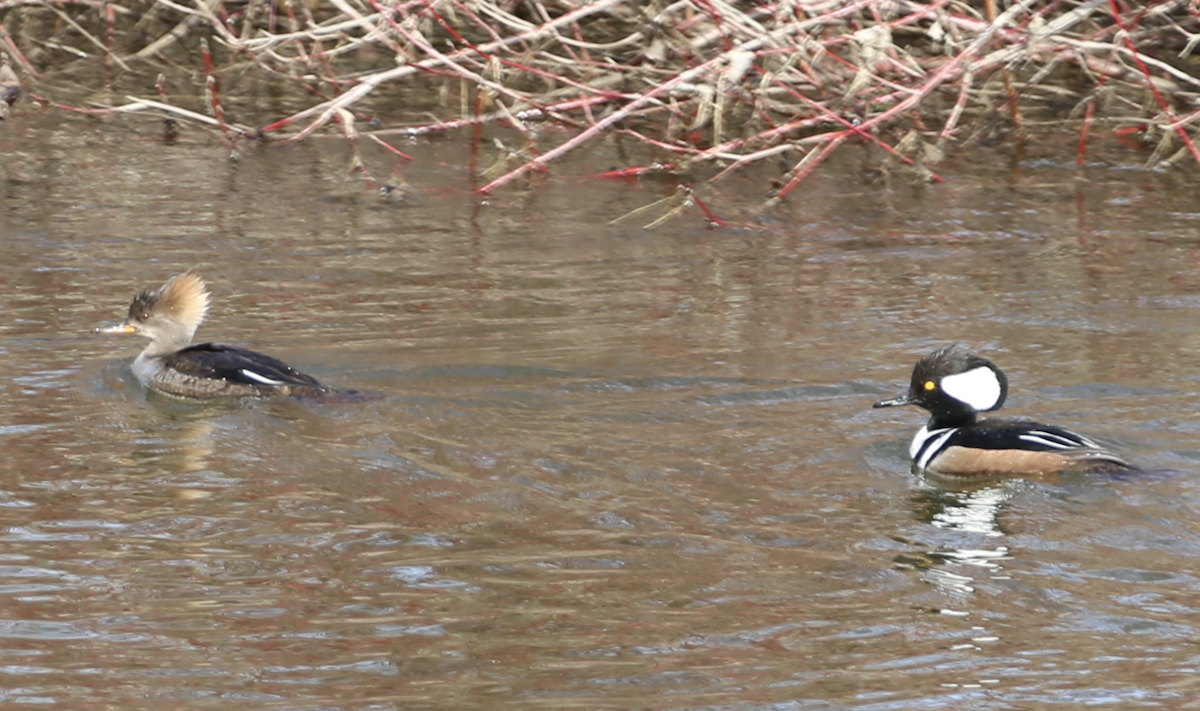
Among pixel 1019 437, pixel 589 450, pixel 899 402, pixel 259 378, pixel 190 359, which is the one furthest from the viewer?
pixel 190 359

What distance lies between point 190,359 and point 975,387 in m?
3.50

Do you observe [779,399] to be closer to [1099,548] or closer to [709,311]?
[709,311]

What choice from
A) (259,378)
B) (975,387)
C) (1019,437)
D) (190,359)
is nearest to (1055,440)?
(1019,437)

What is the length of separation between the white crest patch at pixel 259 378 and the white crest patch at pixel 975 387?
2817 millimetres

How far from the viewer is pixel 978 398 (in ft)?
23.2

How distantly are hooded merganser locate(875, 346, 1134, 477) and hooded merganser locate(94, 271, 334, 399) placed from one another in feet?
8.38

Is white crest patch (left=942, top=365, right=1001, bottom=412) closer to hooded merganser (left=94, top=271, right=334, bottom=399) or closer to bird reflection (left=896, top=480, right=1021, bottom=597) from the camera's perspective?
bird reflection (left=896, top=480, right=1021, bottom=597)

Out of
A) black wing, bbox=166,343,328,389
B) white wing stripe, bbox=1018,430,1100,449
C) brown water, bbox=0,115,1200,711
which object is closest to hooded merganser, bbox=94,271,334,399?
black wing, bbox=166,343,328,389

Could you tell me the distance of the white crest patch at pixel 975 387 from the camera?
23.1 feet

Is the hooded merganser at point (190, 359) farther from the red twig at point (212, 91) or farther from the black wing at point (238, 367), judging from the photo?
the red twig at point (212, 91)

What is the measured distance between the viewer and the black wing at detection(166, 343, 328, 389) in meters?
7.62

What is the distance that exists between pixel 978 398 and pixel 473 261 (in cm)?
378

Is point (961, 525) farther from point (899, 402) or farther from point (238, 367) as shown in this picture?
point (238, 367)

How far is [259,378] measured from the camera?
301 inches
